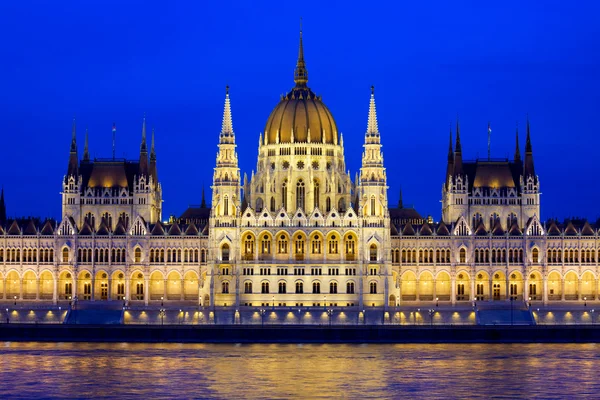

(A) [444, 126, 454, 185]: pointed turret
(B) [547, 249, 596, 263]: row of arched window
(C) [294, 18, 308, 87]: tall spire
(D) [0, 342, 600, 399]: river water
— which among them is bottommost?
(D) [0, 342, 600, 399]: river water

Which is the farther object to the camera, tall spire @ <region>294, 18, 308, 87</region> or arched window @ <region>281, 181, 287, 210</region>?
tall spire @ <region>294, 18, 308, 87</region>

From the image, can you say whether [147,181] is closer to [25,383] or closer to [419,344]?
[419,344]

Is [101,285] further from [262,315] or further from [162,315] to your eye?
[262,315]

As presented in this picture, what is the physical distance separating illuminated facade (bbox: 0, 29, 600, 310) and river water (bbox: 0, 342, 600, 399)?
28.4 metres

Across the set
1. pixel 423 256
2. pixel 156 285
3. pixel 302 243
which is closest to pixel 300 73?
pixel 302 243

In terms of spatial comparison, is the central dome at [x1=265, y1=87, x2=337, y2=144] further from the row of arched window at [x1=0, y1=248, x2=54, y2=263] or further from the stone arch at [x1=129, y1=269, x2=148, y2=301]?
the row of arched window at [x1=0, y1=248, x2=54, y2=263]

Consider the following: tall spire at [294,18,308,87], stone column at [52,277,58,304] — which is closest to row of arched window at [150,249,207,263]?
stone column at [52,277,58,304]

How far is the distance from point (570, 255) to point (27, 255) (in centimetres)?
5502

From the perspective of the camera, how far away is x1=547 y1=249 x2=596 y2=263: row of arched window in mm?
163250

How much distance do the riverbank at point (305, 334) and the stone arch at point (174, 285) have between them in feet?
97.2

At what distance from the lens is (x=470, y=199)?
6777 inches

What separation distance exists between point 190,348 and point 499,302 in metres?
44.1

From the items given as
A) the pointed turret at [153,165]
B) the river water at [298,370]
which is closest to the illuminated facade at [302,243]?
the pointed turret at [153,165]

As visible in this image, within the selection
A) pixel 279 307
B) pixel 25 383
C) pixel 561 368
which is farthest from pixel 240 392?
pixel 279 307
